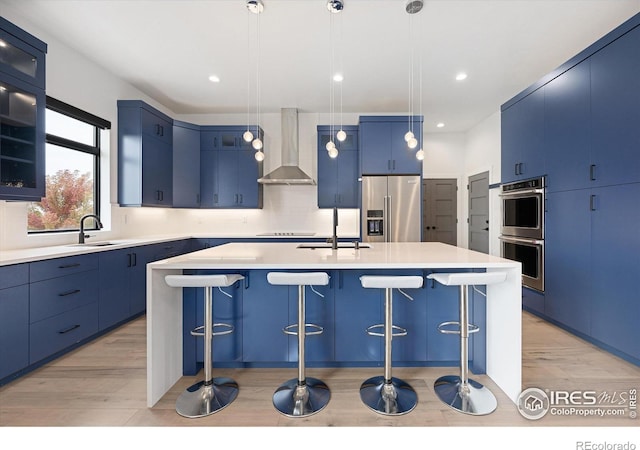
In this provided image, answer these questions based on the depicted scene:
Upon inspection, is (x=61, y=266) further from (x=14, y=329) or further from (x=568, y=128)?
(x=568, y=128)

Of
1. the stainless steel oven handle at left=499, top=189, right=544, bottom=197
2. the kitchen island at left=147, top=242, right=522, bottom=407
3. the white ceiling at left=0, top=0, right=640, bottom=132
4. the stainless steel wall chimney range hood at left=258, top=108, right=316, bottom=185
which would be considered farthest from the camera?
the stainless steel wall chimney range hood at left=258, top=108, right=316, bottom=185

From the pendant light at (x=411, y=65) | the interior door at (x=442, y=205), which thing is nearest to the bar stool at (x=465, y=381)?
the pendant light at (x=411, y=65)

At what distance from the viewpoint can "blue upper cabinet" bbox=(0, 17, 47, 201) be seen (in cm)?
229

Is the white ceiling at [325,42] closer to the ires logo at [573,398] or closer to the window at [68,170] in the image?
the window at [68,170]

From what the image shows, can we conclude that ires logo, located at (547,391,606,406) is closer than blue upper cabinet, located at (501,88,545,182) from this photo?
Yes

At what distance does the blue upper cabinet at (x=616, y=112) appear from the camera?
233 cm

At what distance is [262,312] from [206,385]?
0.58 m

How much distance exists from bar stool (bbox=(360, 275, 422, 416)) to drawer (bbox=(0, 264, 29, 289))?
2372 millimetres

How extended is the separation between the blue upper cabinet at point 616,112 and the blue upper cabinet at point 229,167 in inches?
157

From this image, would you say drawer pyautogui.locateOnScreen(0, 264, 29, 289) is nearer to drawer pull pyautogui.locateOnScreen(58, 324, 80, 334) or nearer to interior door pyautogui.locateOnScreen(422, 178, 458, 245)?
drawer pull pyautogui.locateOnScreen(58, 324, 80, 334)

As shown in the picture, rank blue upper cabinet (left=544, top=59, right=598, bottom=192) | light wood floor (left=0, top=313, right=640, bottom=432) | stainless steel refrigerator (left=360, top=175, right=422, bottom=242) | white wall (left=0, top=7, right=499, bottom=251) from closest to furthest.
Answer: light wood floor (left=0, top=313, right=640, bottom=432) < blue upper cabinet (left=544, top=59, right=598, bottom=192) < white wall (left=0, top=7, right=499, bottom=251) < stainless steel refrigerator (left=360, top=175, right=422, bottom=242)

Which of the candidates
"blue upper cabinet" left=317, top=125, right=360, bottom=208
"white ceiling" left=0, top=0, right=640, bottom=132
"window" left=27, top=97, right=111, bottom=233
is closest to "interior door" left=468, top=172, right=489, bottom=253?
"white ceiling" left=0, top=0, right=640, bottom=132
